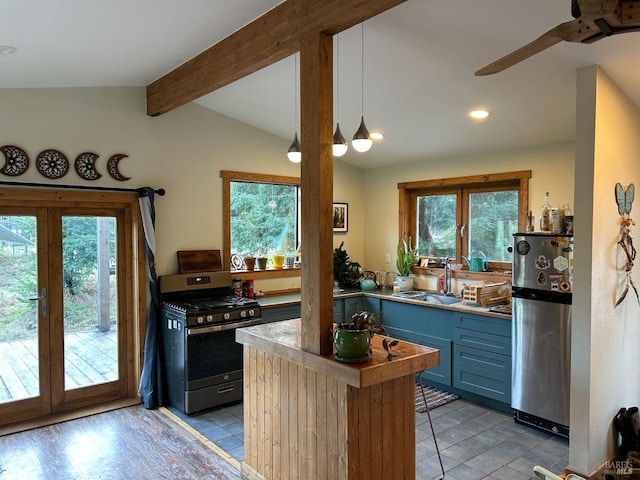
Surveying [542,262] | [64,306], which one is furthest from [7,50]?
[542,262]

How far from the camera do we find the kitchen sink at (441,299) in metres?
4.72

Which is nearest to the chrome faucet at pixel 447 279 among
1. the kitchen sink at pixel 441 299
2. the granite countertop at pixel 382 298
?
the kitchen sink at pixel 441 299

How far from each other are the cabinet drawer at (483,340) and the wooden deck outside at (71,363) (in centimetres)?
311

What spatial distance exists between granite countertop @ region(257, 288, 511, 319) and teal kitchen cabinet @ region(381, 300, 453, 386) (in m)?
0.05

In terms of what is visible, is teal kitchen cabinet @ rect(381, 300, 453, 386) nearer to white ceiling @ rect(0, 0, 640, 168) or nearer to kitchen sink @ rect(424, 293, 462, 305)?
kitchen sink @ rect(424, 293, 462, 305)

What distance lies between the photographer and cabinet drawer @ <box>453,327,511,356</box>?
3926 millimetres

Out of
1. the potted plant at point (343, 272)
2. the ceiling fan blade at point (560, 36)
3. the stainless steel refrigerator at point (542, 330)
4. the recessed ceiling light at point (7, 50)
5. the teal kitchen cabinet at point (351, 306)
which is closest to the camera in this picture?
the ceiling fan blade at point (560, 36)

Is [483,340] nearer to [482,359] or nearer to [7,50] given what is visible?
[482,359]

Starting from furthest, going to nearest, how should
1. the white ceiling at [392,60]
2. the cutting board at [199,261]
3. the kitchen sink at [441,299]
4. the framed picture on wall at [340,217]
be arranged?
the framed picture on wall at [340,217] < the kitchen sink at [441,299] < the cutting board at [199,261] < the white ceiling at [392,60]

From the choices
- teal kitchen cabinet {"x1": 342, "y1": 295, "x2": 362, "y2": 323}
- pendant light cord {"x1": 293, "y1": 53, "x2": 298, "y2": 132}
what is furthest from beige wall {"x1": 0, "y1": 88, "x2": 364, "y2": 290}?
teal kitchen cabinet {"x1": 342, "y1": 295, "x2": 362, "y2": 323}

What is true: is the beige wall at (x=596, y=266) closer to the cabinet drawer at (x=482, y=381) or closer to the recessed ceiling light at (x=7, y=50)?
the cabinet drawer at (x=482, y=381)

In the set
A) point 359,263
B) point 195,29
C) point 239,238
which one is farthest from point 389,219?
point 195,29

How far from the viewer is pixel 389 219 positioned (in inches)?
224

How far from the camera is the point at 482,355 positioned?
13.4 feet
